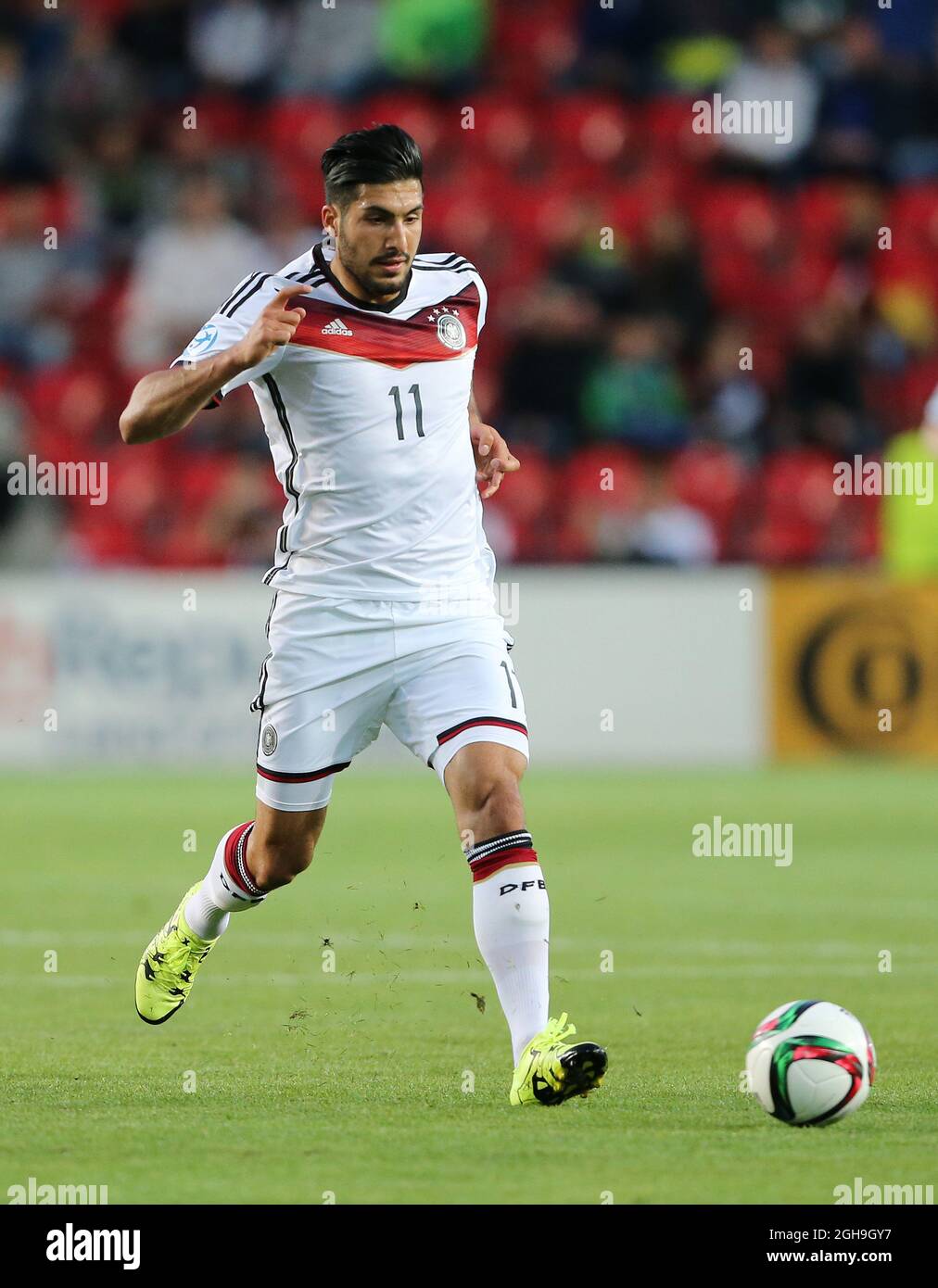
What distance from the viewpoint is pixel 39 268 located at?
1870 centimetres

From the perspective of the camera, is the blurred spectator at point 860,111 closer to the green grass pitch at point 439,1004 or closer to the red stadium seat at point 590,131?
the red stadium seat at point 590,131

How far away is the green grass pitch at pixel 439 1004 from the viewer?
4.79m

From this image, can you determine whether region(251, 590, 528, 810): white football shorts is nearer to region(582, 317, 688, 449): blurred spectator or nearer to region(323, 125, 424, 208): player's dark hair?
region(323, 125, 424, 208): player's dark hair

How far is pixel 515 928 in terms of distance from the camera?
5707 mm

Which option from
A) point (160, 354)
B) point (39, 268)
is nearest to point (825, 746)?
point (160, 354)

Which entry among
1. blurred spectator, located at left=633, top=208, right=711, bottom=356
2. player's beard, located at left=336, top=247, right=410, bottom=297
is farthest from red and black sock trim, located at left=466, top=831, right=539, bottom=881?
blurred spectator, located at left=633, top=208, right=711, bottom=356

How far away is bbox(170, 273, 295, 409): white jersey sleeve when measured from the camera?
584cm

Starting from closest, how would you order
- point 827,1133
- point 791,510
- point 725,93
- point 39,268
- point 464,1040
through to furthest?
point 827,1133, point 464,1040, point 791,510, point 39,268, point 725,93

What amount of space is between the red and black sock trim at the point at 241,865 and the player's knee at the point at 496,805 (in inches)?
39.8

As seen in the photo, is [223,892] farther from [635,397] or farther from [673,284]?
[673,284]

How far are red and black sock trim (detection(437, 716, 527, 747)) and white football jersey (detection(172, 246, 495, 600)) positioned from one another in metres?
0.43

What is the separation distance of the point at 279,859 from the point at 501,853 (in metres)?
0.93
